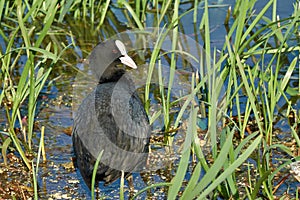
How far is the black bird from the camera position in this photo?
334 centimetres

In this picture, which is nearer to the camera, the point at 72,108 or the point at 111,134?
the point at 111,134

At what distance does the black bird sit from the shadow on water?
178 millimetres

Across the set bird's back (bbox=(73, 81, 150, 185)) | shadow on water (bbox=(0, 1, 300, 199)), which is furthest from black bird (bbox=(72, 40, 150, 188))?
shadow on water (bbox=(0, 1, 300, 199))

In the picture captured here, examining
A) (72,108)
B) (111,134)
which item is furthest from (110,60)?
(111,134)

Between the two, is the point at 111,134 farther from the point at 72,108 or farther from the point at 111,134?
the point at 72,108

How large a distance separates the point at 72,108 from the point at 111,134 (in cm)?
121

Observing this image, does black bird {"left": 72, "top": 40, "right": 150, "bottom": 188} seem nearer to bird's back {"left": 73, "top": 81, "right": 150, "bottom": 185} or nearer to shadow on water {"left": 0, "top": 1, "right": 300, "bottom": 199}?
bird's back {"left": 73, "top": 81, "right": 150, "bottom": 185}

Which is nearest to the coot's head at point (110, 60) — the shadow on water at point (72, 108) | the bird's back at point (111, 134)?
the shadow on water at point (72, 108)

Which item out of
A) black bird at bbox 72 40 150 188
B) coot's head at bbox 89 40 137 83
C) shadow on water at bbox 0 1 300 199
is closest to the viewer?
black bird at bbox 72 40 150 188

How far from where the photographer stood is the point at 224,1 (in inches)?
236

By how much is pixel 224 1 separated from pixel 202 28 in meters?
0.51

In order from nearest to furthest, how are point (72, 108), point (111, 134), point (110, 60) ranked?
point (111, 134), point (110, 60), point (72, 108)

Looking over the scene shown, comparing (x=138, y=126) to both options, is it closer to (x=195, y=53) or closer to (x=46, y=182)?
(x=46, y=182)

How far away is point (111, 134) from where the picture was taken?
3.38m
